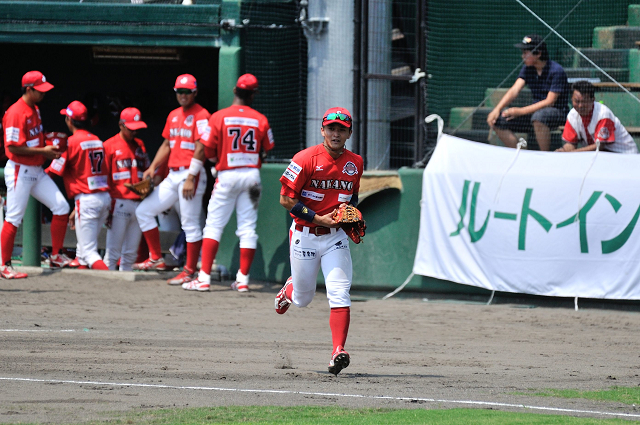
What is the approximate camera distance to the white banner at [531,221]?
30.4 feet

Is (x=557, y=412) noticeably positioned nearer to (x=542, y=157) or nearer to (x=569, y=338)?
(x=569, y=338)

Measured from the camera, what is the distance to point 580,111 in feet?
31.3

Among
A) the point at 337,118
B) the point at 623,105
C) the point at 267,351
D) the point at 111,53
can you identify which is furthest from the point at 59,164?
the point at 623,105

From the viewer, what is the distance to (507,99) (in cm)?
1007

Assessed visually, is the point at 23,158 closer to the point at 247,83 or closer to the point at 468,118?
the point at 247,83

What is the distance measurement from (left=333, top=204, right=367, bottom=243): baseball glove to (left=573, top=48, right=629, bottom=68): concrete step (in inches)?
208

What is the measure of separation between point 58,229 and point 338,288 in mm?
5409

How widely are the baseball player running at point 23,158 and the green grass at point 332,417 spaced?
19.0 ft

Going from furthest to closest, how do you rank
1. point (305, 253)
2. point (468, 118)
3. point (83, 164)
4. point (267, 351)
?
point (83, 164), point (468, 118), point (267, 351), point (305, 253)

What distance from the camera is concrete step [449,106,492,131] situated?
10344 mm

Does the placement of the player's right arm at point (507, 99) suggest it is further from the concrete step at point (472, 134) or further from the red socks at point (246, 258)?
the red socks at point (246, 258)

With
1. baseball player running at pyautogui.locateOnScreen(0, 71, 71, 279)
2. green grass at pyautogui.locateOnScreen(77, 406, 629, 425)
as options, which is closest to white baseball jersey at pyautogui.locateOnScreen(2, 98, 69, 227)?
baseball player running at pyautogui.locateOnScreen(0, 71, 71, 279)

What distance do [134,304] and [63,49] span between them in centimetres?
670

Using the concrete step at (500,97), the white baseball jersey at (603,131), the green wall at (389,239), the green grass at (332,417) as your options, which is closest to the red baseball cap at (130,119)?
the green wall at (389,239)
